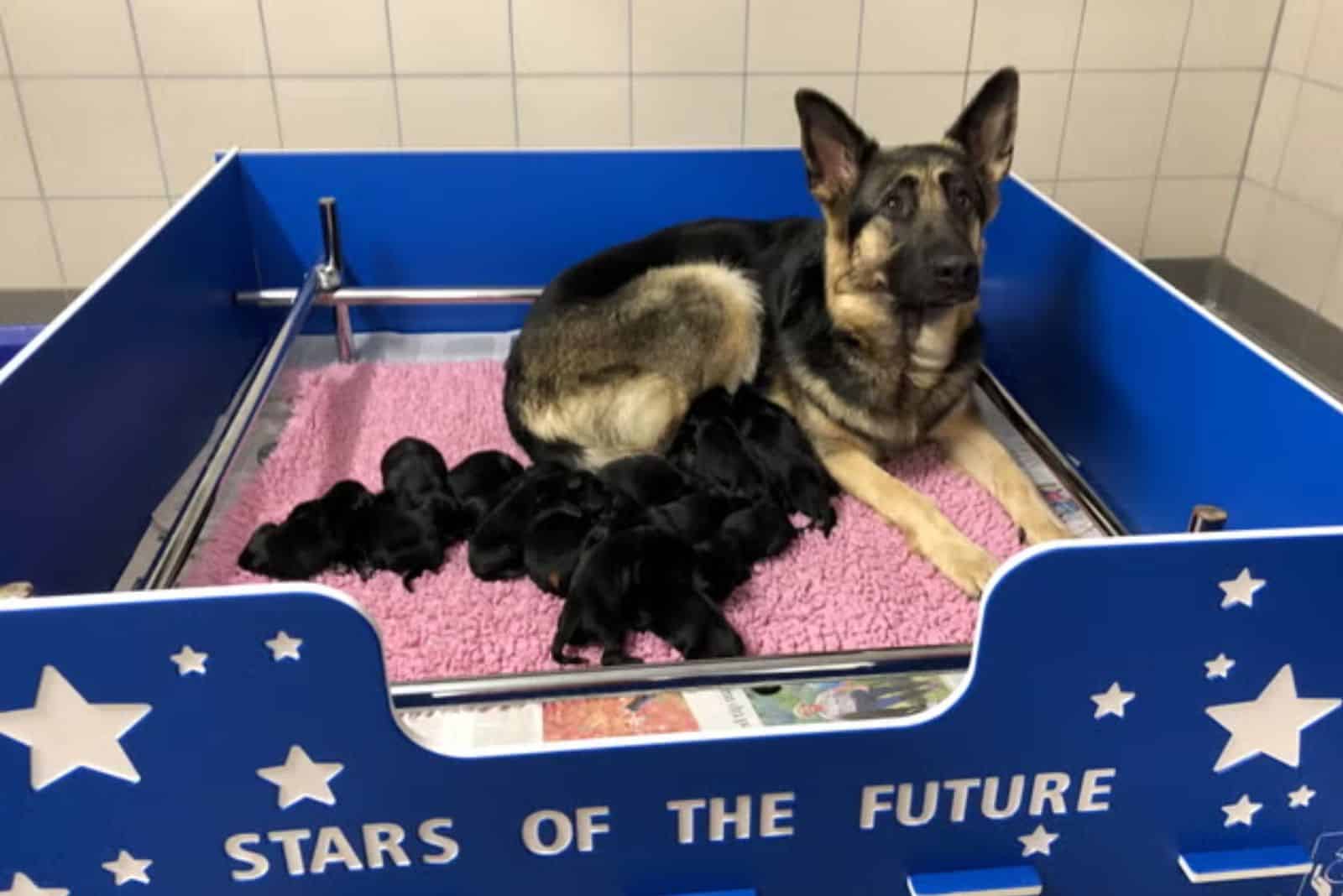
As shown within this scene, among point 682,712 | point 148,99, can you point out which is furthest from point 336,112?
point 682,712

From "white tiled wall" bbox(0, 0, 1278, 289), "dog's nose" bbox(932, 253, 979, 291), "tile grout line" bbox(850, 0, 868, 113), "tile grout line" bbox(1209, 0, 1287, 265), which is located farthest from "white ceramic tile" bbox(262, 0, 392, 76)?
"tile grout line" bbox(1209, 0, 1287, 265)

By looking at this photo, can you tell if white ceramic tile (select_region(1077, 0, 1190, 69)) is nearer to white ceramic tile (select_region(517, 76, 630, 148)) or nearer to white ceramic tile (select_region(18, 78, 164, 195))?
white ceramic tile (select_region(517, 76, 630, 148))

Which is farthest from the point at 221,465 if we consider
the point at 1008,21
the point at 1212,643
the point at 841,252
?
the point at 1008,21

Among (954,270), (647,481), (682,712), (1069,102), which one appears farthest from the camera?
(1069,102)

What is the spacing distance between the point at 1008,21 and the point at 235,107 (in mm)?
2055

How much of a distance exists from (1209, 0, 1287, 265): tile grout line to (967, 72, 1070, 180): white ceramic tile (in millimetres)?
583

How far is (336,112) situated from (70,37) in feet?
2.15

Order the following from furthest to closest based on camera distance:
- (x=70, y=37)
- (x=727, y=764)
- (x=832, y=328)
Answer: (x=70, y=37)
(x=832, y=328)
(x=727, y=764)

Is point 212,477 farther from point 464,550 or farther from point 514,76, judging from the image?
Answer: point 514,76

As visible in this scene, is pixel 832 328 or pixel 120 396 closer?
pixel 120 396

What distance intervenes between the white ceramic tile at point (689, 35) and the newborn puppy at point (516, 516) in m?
1.43

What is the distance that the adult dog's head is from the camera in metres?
1.81

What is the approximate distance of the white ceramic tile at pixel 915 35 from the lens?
9.16 ft

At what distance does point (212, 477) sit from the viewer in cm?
165
